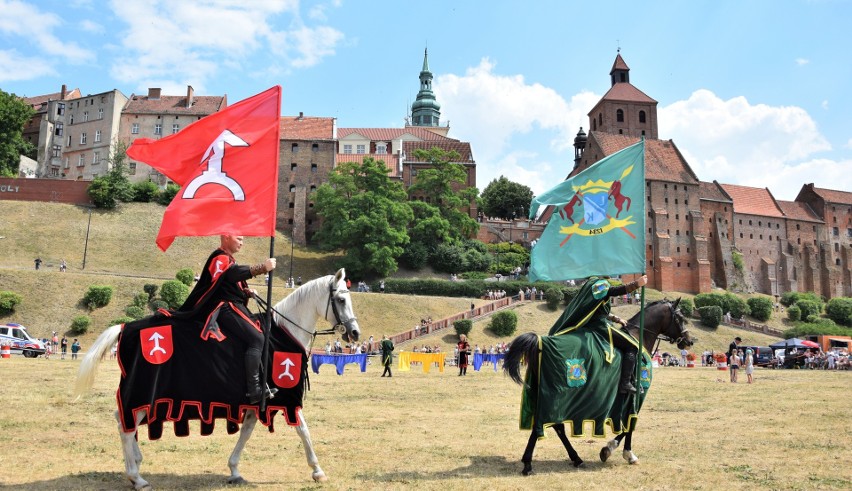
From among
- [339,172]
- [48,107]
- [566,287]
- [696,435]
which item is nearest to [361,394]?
[696,435]

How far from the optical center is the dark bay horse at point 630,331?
993 centimetres

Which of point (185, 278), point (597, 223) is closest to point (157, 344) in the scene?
point (597, 223)

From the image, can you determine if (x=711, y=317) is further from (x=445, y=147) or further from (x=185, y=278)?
(x=185, y=278)

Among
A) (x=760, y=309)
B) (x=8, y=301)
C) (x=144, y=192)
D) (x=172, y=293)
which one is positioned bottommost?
(x=8, y=301)

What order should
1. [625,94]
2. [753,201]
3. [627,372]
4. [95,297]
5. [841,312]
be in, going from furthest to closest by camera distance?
[753,201]
[625,94]
[841,312]
[95,297]
[627,372]

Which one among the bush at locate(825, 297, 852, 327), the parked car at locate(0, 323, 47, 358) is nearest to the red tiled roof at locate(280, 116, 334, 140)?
the parked car at locate(0, 323, 47, 358)

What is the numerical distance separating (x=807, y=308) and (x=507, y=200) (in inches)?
1845

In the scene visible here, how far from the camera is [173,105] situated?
3585 inches

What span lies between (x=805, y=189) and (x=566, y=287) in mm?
82569

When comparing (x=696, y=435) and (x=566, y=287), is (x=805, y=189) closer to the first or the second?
(x=566, y=287)

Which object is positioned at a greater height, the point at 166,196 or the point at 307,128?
the point at 307,128

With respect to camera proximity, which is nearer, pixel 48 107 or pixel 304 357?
pixel 304 357

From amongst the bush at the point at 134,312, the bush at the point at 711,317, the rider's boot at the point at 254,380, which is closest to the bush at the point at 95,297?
the bush at the point at 134,312

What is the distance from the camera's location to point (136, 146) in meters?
9.43
